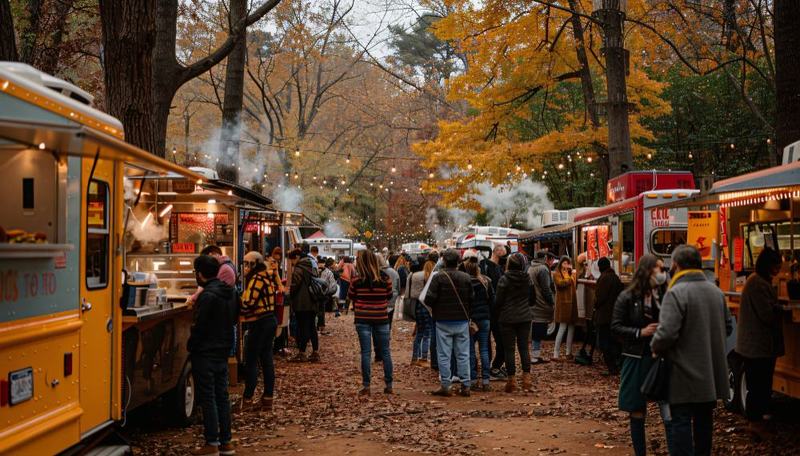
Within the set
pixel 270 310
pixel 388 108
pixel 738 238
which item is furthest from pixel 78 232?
pixel 388 108

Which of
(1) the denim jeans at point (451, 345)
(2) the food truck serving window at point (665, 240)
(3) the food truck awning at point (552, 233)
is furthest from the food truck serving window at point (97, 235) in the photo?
(3) the food truck awning at point (552, 233)

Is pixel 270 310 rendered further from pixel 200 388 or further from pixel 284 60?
pixel 284 60

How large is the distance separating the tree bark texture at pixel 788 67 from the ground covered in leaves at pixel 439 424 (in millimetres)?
4324

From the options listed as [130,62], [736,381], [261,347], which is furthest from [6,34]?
[736,381]

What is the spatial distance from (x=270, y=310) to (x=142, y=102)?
366cm

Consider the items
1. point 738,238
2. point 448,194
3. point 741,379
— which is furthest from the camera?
point 448,194

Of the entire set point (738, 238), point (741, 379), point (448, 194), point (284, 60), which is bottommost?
point (741, 379)

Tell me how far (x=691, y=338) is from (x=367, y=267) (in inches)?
229

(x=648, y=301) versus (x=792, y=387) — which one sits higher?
(x=648, y=301)

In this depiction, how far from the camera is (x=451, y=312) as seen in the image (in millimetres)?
11375

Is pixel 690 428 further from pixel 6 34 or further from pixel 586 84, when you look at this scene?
Answer: pixel 586 84

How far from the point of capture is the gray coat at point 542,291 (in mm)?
13805

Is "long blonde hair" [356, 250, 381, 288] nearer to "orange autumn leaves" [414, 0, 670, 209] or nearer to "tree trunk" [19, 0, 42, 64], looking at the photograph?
"tree trunk" [19, 0, 42, 64]

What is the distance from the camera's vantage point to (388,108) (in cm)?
5312
